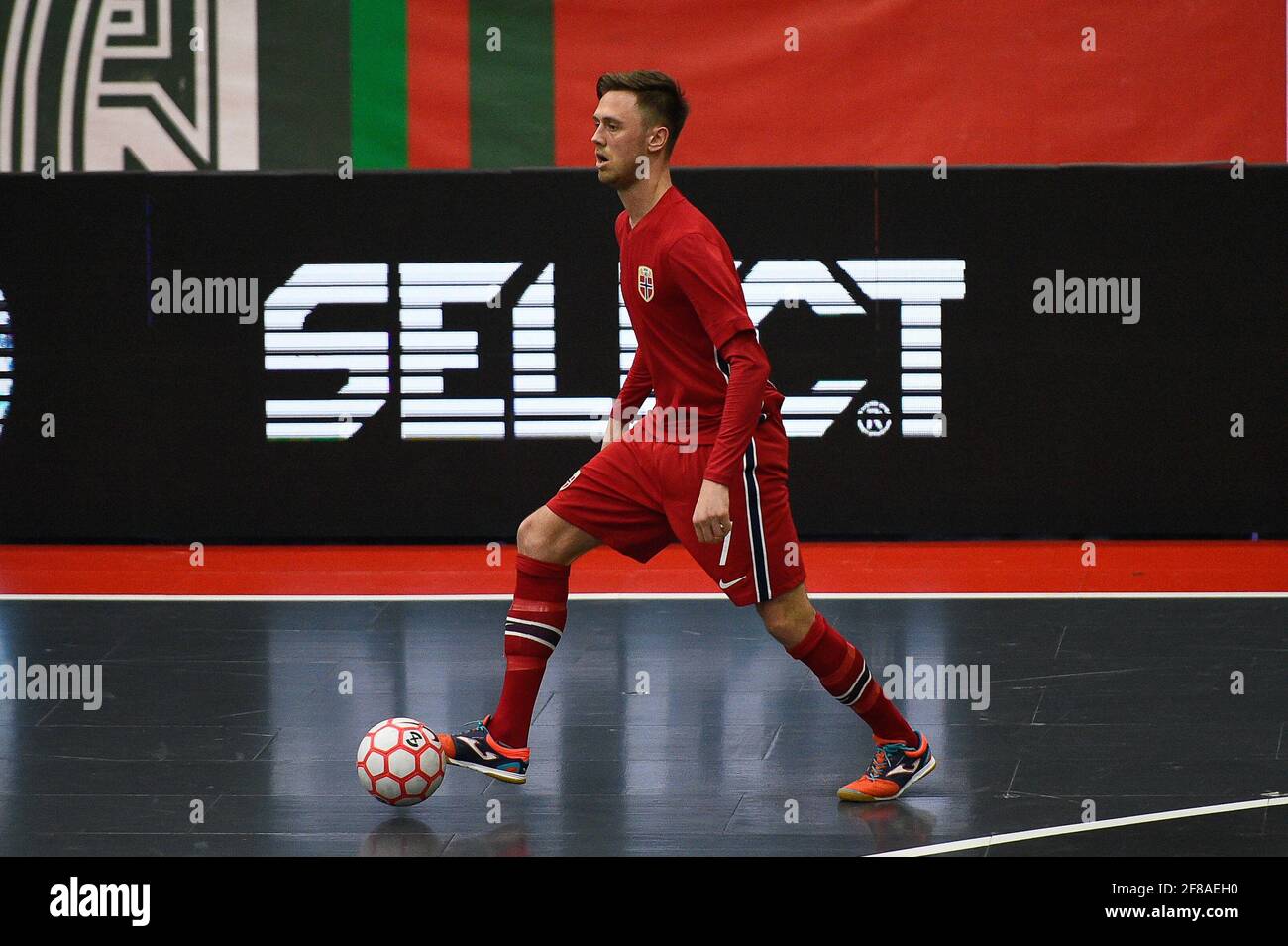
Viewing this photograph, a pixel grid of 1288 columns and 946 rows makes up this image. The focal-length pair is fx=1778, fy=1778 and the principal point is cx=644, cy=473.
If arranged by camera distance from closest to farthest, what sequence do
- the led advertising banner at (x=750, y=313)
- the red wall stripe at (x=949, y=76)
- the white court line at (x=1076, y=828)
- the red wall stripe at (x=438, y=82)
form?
the white court line at (x=1076, y=828) < the led advertising banner at (x=750, y=313) < the red wall stripe at (x=949, y=76) < the red wall stripe at (x=438, y=82)

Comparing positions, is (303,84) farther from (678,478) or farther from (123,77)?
(678,478)

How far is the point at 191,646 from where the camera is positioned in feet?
25.0

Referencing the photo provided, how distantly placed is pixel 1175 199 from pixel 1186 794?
5.19 m

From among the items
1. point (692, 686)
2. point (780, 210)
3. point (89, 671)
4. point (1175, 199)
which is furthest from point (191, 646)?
point (1175, 199)

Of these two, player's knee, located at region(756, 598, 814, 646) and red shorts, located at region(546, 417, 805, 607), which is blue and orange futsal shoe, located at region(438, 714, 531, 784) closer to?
red shorts, located at region(546, 417, 805, 607)

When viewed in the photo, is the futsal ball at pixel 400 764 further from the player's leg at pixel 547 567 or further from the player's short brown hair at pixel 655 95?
the player's short brown hair at pixel 655 95

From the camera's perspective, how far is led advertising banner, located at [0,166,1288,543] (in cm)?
988

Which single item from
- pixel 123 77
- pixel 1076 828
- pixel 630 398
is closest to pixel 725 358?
pixel 630 398

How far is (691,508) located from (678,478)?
10cm

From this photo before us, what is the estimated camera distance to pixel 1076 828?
5.12 m

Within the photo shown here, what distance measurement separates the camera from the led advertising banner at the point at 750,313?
32.4ft

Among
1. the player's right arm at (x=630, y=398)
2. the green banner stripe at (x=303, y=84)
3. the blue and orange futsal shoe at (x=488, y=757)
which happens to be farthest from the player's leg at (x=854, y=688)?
the green banner stripe at (x=303, y=84)

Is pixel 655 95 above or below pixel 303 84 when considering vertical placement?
below

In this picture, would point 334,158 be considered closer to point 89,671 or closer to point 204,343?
point 204,343
